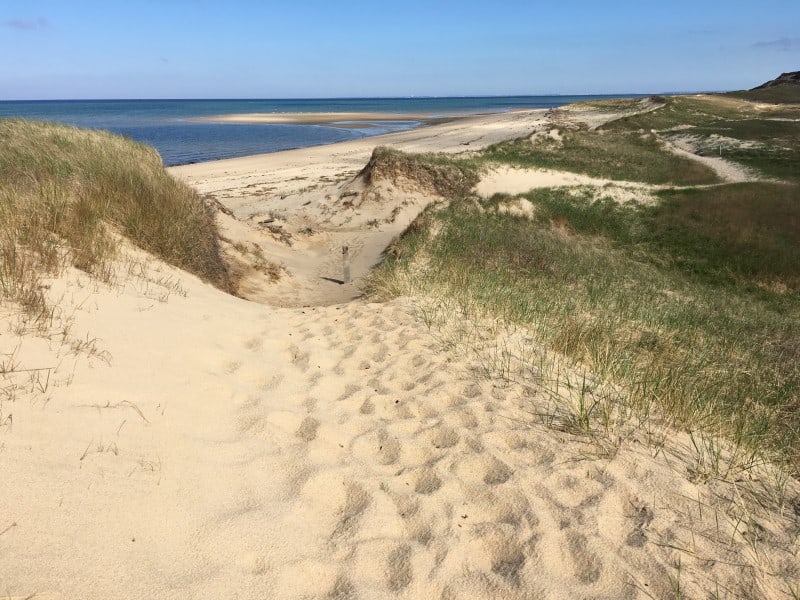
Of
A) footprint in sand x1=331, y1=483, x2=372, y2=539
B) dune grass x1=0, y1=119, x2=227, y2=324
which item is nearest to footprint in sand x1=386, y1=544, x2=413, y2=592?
footprint in sand x1=331, y1=483, x2=372, y2=539

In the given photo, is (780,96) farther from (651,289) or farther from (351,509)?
(351,509)

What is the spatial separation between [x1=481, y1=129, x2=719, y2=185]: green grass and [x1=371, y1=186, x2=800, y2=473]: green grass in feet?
17.4

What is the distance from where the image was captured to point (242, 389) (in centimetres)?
377

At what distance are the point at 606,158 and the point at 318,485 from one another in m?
28.8

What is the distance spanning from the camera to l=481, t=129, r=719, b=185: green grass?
23.4 metres

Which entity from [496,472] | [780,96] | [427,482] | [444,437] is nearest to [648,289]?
[444,437]

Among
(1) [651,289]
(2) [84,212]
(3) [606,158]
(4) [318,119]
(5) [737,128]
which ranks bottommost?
(1) [651,289]

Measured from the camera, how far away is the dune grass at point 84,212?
454cm

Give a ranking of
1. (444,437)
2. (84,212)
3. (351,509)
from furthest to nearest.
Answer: (84,212), (444,437), (351,509)

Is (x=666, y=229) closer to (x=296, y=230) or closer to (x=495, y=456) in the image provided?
(x=296, y=230)

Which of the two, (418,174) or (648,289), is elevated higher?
(418,174)

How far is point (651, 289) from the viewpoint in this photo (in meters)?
10.0

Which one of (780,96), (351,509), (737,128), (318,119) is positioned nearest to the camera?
(351,509)

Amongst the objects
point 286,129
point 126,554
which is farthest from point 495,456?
point 286,129
